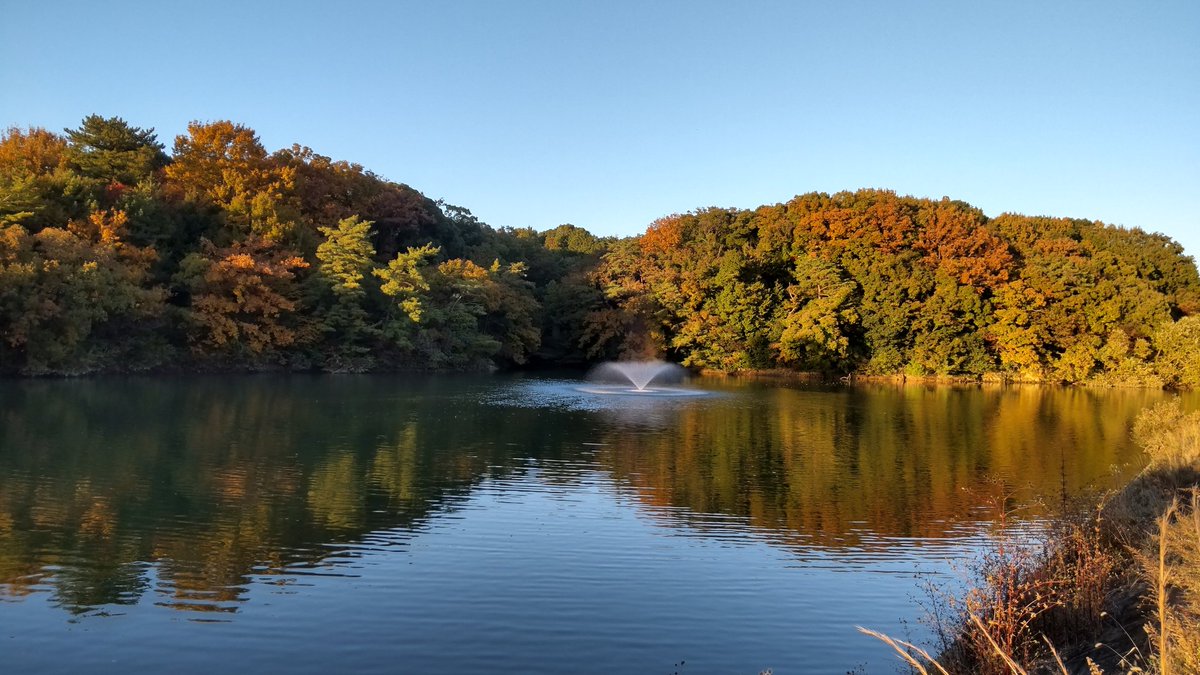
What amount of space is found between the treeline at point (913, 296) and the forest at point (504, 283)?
109mm

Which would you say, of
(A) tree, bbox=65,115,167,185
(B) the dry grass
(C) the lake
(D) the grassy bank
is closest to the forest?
(A) tree, bbox=65,115,167,185

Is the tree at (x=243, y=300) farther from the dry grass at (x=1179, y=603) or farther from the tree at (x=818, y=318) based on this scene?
the dry grass at (x=1179, y=603)

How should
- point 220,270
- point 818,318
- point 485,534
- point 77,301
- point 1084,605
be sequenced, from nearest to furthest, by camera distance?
point 1084,605 < point 485,534 < point 77,301 < point 220,270 < point 818,318

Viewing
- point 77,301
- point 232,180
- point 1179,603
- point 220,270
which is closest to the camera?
point 1179,603

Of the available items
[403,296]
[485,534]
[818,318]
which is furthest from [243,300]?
[485,534]

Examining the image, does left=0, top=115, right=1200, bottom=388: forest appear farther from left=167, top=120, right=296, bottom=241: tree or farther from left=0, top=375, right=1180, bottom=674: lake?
left=0, top=375, right=1180, bottom=674: lake

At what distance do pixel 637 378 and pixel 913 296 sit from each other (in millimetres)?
14039

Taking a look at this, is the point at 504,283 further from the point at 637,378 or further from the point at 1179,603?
the point at 1179,603

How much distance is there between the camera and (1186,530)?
174 inches

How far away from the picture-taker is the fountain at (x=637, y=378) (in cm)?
2959

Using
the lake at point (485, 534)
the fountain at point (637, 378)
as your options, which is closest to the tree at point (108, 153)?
the lake at point (485, 534)

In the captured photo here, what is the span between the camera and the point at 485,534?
31.2 ft

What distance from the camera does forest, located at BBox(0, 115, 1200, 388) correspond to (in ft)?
95.6

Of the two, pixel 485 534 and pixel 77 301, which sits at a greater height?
pixel 77 301
